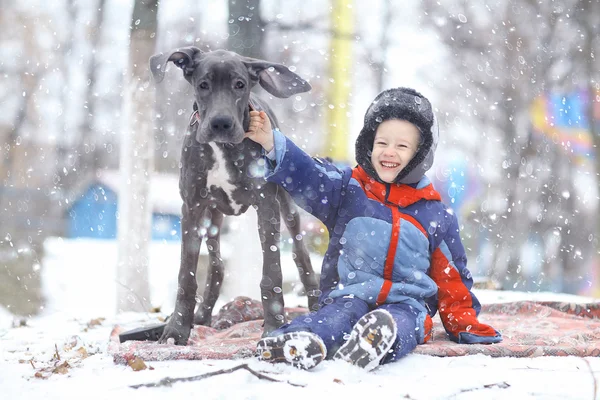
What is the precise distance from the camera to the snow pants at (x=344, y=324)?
2.82 metres

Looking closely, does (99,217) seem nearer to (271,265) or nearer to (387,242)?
(271,265)

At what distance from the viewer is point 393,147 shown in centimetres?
344

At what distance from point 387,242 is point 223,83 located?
125 cm

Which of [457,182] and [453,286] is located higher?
[457,182]

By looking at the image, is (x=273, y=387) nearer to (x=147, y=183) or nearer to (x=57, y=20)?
(x=147, y=183)

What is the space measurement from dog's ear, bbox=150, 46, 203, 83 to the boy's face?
1.15 meters

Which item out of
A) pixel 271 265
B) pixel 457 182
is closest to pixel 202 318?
pixel 271 265

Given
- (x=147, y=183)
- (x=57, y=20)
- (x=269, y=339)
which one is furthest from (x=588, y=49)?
(x=269, y=339)

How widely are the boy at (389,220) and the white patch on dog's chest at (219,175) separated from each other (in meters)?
0.26

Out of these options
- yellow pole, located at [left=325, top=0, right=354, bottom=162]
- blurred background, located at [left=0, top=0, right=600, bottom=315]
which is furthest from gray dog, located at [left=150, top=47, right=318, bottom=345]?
yellow pole, located at [left=325, top=0, right=354, bottom=162]

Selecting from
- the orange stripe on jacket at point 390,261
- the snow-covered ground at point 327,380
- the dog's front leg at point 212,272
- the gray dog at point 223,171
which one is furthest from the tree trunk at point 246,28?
the snow-covered ground at point 327,380

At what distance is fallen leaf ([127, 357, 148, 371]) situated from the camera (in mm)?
2717

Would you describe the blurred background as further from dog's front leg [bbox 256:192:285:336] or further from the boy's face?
the boy's face

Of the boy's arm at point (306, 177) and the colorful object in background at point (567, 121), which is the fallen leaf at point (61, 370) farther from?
the colorful object in background at point (567, 121)
